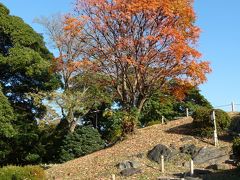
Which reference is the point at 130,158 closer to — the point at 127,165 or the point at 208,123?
the point at 127,165

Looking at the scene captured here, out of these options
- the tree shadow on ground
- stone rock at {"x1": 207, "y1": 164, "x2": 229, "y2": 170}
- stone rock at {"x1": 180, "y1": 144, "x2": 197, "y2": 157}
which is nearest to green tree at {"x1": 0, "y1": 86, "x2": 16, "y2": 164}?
stone rock at {"x1": 180, "y1": 144, "x2": 197, "y2": 157}

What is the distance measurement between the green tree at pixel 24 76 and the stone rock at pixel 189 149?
1487 cm

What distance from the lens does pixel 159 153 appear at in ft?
71.9

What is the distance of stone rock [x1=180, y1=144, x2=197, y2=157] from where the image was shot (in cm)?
2173

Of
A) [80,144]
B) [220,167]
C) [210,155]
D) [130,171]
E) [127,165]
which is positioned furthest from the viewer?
[80,144]

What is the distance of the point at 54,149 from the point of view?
38531 millimetres

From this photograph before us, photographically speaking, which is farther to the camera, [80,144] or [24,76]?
[24,76]

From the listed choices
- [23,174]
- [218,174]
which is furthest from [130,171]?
[23,174]

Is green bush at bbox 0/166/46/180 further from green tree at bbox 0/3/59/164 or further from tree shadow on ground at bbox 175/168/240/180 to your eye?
green tree at bbox 0/3/59/164

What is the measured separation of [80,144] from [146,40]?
892 cm

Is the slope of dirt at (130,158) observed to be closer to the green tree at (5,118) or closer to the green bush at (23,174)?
the green bush at (23,174)

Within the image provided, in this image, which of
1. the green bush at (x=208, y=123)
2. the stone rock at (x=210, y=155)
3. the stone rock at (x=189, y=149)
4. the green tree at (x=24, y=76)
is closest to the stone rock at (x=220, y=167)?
the stone rock at (x=210, y=155)

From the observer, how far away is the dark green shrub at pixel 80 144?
29.9 metres

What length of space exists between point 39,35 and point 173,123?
46.4 feet
